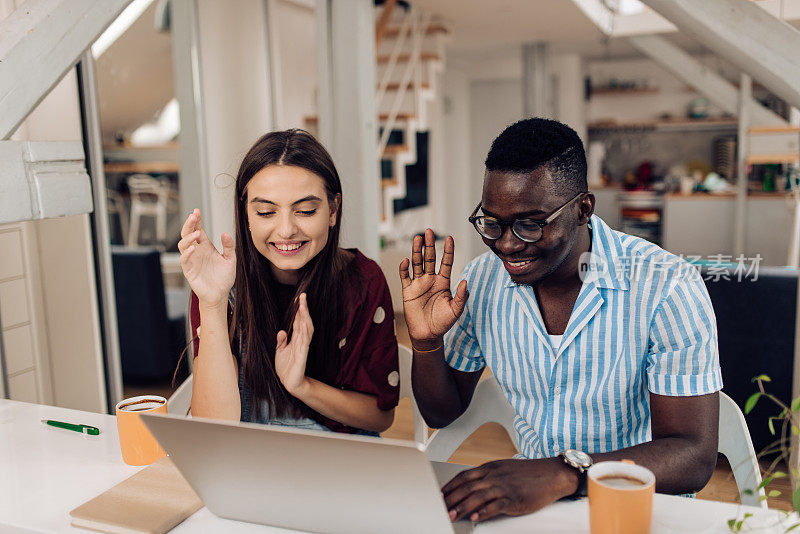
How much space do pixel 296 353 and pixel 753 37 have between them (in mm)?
976

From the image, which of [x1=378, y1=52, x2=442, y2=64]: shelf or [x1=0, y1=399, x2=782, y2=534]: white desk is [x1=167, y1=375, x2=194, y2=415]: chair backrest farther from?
[x1=378, y1=52, x2=442, y2=64]: shelf

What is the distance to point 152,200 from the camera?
5.83 meters

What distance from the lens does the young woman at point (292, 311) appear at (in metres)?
1.29

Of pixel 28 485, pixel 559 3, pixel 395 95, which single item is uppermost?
pixel 559 3

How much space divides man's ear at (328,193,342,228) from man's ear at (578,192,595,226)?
50 centimetres

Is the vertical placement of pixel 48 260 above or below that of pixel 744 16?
below

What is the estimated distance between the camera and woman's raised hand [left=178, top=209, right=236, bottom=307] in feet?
3.99


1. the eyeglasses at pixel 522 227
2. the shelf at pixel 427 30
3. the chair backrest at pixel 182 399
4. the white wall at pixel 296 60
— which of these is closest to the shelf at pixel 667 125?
the shelf at pixel 427 30

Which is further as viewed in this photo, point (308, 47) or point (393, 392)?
point (308, 47)

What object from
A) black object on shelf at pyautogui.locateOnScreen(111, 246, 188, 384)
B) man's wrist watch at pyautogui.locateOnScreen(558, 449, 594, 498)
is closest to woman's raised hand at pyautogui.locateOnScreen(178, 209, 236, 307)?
man's wrist watch at pyautogui.locateOnScreen(558, 449, 594, 498)

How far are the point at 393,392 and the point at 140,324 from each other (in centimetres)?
239

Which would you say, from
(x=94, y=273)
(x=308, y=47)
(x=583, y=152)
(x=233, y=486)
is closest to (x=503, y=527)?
(x=233, y=486)

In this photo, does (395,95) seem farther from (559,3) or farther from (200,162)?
(200,162)

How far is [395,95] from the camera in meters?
5.20
